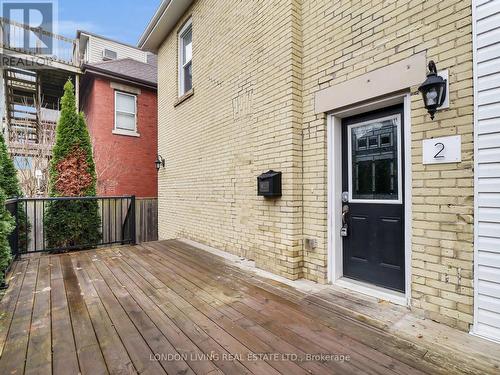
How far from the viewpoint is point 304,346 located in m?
2.05

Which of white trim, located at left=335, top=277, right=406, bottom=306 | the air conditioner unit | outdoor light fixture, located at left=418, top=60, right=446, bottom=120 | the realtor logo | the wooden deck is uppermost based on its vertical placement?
the air conditioner unit

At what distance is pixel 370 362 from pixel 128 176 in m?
9.94

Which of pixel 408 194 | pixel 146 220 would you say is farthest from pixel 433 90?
pixel 146 220

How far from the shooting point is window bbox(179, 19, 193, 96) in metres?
6.53

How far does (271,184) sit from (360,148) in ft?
3.84

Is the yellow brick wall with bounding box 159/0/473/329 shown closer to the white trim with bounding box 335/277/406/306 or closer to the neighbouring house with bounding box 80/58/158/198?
the white trim with bounding box 335/277/406/306

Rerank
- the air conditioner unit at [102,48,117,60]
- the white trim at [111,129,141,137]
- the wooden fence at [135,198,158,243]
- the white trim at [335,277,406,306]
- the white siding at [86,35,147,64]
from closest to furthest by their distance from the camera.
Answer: the white trim at [335,277,406,306]
the wooden fence at [135,198,158,243]
the white trim at [111,129,141,137]
the white siding at [86,35,147,64]
the air conditioner unit at [102,48,117,60]

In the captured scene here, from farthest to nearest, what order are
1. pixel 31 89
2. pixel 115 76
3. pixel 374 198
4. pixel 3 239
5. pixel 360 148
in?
pixel 31 89 → pixel 115 76 → pixel 3 239 → pixel 360 148 → pixel 374 198

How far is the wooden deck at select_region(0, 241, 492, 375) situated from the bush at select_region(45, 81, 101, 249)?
253cm

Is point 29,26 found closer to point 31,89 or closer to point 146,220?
point 31,89

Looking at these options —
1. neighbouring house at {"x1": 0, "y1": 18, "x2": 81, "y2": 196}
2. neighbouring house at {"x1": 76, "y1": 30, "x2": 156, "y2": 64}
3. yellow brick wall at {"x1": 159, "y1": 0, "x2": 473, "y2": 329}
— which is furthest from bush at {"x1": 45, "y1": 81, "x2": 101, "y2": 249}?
neighbouring house at {"x1": 76, "y1": 30, "x2": 156, "y2": 64}

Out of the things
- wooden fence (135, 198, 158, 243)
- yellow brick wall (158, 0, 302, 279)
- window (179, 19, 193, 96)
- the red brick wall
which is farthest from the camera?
the red brick wall

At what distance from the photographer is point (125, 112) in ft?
33.8

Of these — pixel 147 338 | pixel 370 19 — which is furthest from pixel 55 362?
pixel 370 19
